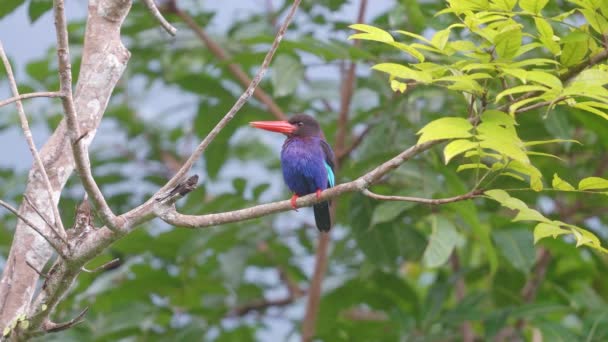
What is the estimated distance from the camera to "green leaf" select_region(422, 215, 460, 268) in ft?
13.7

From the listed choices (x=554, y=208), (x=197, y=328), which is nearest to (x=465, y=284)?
(x=554, y=208)

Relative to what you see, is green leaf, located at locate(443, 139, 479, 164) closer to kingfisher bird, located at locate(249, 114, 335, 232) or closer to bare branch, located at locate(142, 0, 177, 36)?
bare branch, located at locate(142, 0, 177, 36)

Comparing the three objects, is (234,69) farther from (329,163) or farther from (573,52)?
(573,52)

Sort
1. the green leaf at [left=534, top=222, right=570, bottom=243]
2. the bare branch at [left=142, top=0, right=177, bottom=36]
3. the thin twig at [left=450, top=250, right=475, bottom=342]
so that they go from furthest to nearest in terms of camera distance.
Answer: the thin twig at [left=450, top=250, right=475, bottom=342], the bare branch at [left=142, top=0, right=177, bottom=36], the green leaf at [left=534, top=222, right=570, bottom=243]

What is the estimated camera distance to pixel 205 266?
221 inches

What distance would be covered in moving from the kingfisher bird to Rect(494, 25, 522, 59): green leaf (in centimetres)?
197

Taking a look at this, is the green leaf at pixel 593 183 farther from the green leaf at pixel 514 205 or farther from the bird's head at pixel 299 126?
the bird's head at pixel 299 126

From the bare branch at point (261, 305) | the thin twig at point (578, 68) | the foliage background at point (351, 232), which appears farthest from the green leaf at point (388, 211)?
the bare branch at point (261, 305)

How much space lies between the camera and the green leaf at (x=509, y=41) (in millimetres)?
2819

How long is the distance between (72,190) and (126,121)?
0.62 m

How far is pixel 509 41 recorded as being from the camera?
2855 millimetres

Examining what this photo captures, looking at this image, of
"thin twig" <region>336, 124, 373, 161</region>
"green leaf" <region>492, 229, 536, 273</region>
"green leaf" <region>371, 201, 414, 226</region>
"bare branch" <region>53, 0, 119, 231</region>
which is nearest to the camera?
"bare branch" <region>53, 0, 119, 231</region>

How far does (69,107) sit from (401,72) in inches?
37.8

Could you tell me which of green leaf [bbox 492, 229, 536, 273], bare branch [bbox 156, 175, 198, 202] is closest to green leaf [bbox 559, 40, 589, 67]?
bare branch [bbox 156, 175, 198, 202]
